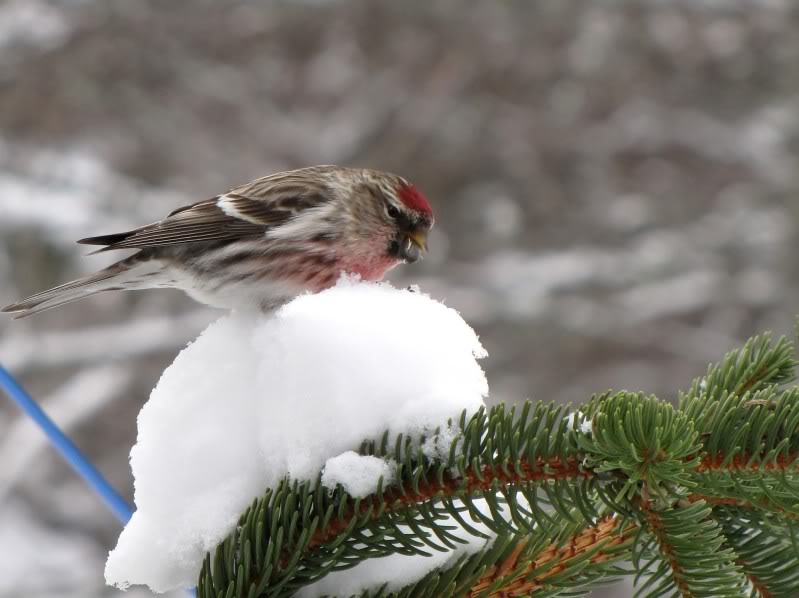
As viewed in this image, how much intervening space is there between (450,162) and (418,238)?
267 cm

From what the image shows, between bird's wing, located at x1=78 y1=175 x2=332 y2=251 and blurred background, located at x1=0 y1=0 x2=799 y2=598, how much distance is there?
6.67 feet

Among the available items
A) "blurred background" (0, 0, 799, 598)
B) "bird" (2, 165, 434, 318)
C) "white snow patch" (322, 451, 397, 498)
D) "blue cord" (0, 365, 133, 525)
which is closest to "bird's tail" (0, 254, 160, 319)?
"bird" (2, 165, 434, 318)

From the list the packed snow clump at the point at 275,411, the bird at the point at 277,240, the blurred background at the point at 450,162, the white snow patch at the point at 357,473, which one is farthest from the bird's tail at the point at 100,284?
the blurred background at the point at 450,162

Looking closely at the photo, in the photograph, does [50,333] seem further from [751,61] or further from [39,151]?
[751,61]

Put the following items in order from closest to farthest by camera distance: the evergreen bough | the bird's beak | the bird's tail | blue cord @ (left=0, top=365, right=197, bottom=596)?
the evergreen bough < blue cord @ (left=0, top=365, right=197, bottom=596) < the bird's tail < the bird's beak

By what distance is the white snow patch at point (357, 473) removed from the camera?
65 centimetres

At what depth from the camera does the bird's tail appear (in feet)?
3.91

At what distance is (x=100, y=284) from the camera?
4.26 ft

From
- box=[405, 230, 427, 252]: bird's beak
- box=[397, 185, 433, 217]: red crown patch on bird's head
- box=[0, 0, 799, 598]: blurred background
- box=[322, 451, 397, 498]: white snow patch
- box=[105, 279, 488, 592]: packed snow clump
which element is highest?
box=[0, 0, 799, 598]: blurred background

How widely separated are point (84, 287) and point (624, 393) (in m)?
0.91

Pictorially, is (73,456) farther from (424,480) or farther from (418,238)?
(418,238)

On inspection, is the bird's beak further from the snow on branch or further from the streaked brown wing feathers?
the snow on branch

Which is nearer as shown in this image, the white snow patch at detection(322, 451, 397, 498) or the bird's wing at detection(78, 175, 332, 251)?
the white snow patch at detection(322, 451, 397, 498)

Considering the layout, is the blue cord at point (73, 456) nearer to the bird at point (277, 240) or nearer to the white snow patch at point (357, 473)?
the white snow patch at point (357, 473)
